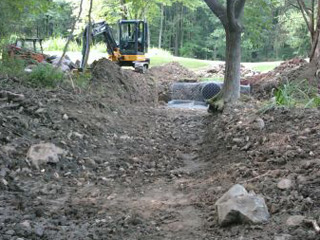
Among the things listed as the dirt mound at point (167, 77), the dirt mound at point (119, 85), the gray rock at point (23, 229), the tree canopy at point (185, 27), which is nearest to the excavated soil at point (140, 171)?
the gray rock at point (23, 229)

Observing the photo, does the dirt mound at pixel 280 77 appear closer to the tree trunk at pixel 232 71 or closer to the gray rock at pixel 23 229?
the tree trunk at pixel 232 71

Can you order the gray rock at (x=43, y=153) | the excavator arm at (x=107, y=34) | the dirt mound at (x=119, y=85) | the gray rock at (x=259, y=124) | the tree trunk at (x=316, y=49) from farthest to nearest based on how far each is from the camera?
the excavator arm at (x=107, y=34) → the tree trunk at (x=316, y=49) → the dirt mound at (x=119, y=85) → the gray rock at (x=259, y=124) → the gray rock at (x=43, y=153)

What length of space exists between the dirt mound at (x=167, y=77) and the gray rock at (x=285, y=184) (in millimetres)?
11181

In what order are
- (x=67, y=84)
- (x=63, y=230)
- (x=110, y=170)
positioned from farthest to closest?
(x=67, y=84) < (x=110, y=170) < (x=63, y=230)

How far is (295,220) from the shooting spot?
314 centimetres

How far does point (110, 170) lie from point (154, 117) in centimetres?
446

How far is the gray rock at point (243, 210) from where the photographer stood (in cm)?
332

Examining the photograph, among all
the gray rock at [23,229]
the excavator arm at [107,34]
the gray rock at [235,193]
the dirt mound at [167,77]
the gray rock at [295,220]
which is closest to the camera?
the gray rock at [295,220]

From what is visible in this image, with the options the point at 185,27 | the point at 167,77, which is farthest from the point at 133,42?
the point at 185,27

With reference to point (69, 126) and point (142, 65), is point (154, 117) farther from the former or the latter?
point (142, 65)

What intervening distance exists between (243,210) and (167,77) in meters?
14.1

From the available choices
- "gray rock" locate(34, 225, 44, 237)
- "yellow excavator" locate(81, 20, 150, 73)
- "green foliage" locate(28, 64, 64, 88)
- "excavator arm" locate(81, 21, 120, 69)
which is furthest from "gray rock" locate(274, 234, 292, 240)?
"yellow excavator" locate(81, 20, 150, 73)

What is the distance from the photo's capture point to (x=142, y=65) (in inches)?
603

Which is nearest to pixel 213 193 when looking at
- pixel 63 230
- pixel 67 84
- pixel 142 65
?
pixel 63 230
